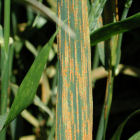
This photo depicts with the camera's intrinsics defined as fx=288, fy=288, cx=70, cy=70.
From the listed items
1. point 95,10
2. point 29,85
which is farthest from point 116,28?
point 29,85

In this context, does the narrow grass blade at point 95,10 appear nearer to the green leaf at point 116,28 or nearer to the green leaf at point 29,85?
the green leaf at point 116,28

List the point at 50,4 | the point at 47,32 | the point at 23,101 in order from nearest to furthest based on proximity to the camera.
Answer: the point at 23,101 → the point at 50,4 → the point at 47,32

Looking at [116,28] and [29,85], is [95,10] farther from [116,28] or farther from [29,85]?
[29,85]

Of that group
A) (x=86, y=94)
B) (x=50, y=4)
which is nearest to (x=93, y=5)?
(x=86, y=94)

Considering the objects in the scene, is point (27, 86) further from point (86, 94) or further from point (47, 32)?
point (47, 32)

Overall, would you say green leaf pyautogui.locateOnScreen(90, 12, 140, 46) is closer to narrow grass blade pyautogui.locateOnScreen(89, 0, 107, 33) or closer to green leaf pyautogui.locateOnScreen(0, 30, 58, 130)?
narrow grass blade pyautogui.locateOnScreen(89, 0, 107, 33)

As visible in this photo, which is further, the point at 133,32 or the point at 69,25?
the point at 133,32

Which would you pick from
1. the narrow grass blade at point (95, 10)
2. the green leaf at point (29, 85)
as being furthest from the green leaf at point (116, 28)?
the green leaf at point (29, 85)

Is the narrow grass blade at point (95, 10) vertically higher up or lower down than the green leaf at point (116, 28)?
higher up

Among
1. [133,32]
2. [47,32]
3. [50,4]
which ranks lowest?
[133,32]
